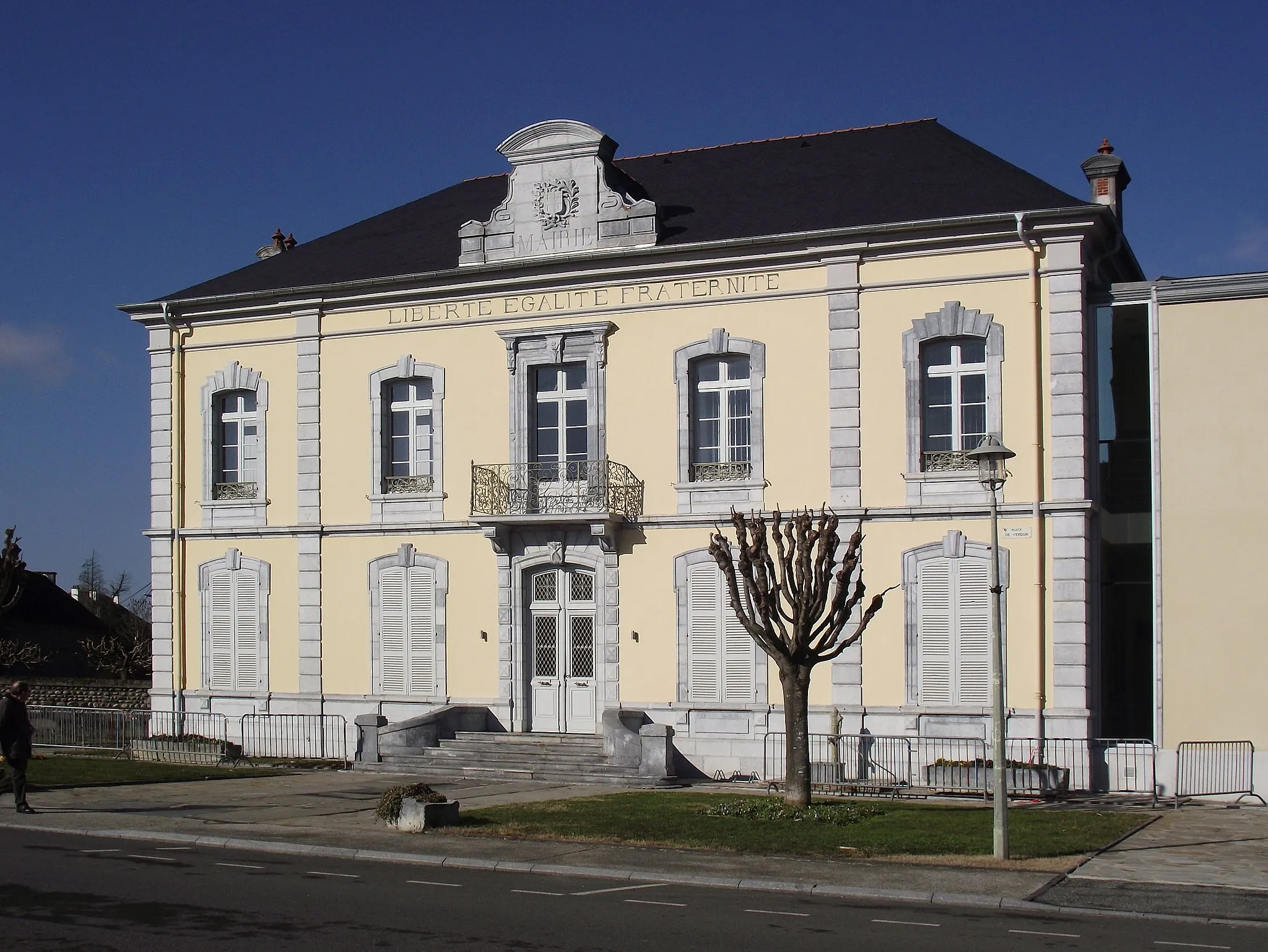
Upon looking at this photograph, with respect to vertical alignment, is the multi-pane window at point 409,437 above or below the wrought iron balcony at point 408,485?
above

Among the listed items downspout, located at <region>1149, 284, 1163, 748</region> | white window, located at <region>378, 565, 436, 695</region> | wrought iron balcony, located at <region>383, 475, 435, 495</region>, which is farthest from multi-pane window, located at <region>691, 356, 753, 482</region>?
downspout, located at <region>1149, 284, 1163, 748</region>

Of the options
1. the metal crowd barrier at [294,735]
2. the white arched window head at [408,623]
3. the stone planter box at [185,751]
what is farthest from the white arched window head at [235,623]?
the white arched window head at [408,623]

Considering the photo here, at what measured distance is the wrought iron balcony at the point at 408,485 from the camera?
86.5 ft

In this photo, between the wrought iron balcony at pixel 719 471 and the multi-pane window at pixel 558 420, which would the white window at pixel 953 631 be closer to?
the wrought iron balcony at pixel 719 471

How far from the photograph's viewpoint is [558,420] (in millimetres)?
25641

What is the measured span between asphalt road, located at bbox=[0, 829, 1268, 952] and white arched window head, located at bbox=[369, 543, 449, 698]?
38.8 feet

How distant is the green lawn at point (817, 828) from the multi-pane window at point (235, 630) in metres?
9.93

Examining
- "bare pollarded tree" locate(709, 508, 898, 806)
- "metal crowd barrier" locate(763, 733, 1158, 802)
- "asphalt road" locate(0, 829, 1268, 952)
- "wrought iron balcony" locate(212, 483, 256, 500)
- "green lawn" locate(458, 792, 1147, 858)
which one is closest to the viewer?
"asphalt road" locate(0, 829, 1268, 952)

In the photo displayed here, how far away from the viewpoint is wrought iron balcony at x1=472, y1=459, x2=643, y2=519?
2473 cm

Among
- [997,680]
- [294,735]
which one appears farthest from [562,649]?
[997,680]

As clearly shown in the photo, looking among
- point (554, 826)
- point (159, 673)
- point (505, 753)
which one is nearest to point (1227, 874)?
→ point (554, 826)

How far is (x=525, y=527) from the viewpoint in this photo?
25375 millimetres

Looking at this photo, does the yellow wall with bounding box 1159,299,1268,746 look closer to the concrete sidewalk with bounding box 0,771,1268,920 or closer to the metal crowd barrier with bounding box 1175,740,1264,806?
the metal crowd barrier with bounding box 1175,740,1264,806

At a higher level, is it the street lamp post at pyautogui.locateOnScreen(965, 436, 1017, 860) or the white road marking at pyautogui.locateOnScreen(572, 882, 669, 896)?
the street lamp post at pyautogui.locateOnScreen(965, 436, 1017, 860)
